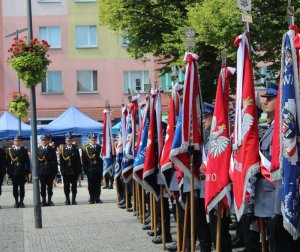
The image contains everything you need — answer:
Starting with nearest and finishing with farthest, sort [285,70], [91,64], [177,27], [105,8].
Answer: [285,70] < [177,27] < [105,8] < [91,64]

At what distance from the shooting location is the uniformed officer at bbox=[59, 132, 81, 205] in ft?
65.3

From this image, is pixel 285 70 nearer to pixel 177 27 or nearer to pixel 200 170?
pixel 200 170

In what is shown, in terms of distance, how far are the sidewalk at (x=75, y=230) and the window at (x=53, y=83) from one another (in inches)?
987

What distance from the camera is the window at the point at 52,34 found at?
4425cm

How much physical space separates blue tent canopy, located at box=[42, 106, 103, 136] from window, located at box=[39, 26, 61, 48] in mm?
12474

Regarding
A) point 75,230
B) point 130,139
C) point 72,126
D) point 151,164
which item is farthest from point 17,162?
point 72,126

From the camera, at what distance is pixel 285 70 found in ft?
19.5

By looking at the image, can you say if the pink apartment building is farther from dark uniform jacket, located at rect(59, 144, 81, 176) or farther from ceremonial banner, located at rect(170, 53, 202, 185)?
ceremonial banner, located at rect(170, 53, 202, 185)

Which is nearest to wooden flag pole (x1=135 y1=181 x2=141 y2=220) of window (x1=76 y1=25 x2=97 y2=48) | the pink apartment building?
the pink apartment building

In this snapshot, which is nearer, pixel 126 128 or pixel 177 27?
pixel 126 128

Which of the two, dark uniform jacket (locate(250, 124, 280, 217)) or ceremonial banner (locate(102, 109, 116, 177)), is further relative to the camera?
ceremonial banner (locate(102, 109, 116, 177))

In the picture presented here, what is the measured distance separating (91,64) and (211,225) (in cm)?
3676

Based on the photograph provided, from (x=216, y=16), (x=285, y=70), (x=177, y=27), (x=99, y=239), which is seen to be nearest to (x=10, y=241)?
(x=99, y=239)

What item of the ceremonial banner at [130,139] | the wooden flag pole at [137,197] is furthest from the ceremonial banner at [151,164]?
the ceremonial banner at [130,139]
